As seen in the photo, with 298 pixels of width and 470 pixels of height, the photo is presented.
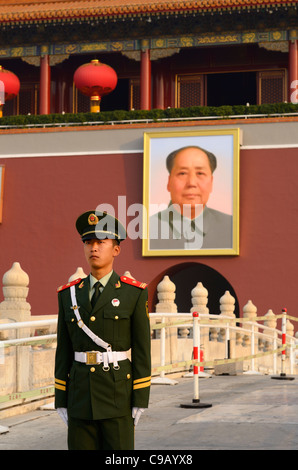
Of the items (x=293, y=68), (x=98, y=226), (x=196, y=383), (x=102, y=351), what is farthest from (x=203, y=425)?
(x=293, y=68)

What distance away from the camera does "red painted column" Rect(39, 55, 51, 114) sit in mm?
27222

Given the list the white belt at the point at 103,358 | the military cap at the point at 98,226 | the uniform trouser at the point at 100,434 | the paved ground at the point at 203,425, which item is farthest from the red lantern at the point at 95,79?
the uniform trouser at the point at 100,434

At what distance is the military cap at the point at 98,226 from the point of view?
16.2ft

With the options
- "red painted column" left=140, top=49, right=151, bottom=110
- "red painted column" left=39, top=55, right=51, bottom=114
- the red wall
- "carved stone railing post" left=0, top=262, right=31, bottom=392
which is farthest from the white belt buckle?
"red painted column" left=39, top=55, right=51, bottom=114

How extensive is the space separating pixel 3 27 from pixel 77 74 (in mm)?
3016

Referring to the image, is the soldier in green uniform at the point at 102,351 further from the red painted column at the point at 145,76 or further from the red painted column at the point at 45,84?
the red painted column at the point at 45,84

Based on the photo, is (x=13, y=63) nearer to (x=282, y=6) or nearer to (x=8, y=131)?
(x=8, y=131)

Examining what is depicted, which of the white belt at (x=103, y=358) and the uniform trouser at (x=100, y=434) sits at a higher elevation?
the white belt at (x=103, y=358)

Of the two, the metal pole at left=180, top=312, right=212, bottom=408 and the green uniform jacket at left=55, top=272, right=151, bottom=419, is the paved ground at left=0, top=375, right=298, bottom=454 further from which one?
the green uniform jacket at left=55, top=272, right=151, bottom=419

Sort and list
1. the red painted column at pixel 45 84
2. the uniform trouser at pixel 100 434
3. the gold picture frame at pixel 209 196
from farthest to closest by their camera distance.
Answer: the red painted column at pixel 45 84, the gold picture frame at pixel 209 196, the uniform trouser at pixel 100 434

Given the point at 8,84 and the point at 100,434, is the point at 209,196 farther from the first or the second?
the point at 100,434

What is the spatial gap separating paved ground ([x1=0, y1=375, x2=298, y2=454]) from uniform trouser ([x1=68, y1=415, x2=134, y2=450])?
2162 millimetres

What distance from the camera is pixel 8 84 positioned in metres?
27.3

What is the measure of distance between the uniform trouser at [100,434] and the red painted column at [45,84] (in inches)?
910
